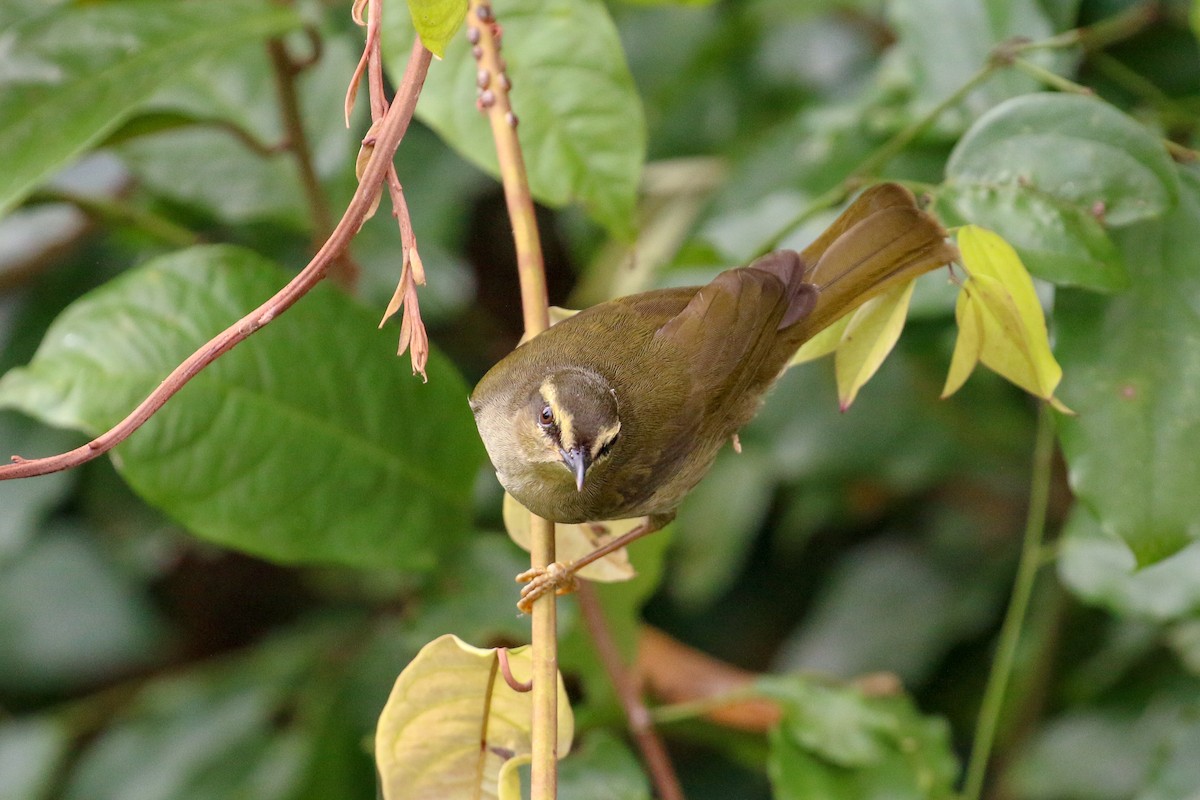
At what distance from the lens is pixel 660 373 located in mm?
1491

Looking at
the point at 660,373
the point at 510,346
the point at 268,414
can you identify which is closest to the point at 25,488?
→ the point at 268,414

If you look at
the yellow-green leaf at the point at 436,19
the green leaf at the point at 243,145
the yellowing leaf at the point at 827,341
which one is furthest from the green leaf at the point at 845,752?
the green leaf at the point at 243,145

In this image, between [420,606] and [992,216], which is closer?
[992,216]

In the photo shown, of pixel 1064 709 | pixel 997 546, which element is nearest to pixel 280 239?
pixel 997 546

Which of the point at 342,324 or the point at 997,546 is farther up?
the point at 342,324

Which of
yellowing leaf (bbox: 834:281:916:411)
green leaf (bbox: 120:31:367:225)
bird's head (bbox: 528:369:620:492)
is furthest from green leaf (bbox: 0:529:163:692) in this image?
yellowing leaf (bbox: 834:281:916:411)

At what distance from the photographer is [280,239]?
89.4 inches

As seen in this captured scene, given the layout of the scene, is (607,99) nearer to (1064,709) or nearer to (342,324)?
(342,324)

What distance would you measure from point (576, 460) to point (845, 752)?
56 cm

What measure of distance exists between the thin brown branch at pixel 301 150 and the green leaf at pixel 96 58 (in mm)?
101

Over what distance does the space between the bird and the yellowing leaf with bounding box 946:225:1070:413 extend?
0.24 meters

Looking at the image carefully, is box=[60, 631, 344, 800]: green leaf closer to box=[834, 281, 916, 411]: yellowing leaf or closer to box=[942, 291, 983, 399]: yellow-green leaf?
box=[834, 281, 916, 411]: yellowing leaf

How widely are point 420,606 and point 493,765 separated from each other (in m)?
0.72

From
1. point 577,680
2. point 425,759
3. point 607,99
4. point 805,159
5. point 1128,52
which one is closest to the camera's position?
point 425,759
